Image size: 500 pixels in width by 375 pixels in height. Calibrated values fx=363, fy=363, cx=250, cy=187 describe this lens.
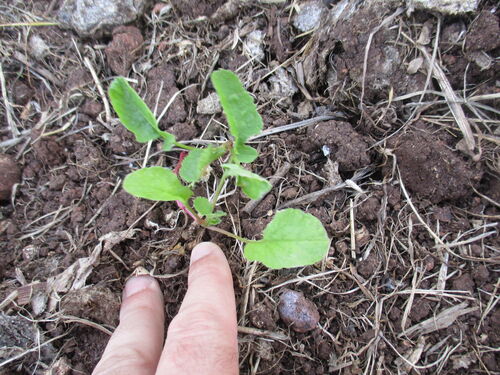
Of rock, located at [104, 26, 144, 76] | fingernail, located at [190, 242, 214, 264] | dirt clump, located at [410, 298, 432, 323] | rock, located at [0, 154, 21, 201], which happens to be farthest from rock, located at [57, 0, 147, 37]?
Result: dirt clump, located at [410, 298, 432, 323]

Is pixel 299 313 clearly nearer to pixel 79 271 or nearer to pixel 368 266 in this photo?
pixel 368 266

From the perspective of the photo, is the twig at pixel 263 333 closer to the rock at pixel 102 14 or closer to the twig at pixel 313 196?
the twig at pixel 313 196

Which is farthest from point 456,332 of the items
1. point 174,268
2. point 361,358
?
point 174,268

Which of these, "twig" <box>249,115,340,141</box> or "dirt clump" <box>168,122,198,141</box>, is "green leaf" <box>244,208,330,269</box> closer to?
"twig" <box>249,115,340,141</box>

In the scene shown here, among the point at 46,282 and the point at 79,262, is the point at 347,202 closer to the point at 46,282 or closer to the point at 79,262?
the point at 79,262

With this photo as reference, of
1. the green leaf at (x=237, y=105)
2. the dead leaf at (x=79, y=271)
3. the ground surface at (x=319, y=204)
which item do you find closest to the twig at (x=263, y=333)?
the ground surface at (x=319, y=204)

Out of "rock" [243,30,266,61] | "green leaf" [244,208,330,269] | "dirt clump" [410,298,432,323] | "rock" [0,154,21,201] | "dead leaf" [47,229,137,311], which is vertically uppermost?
"rock" [243,30,266,61]

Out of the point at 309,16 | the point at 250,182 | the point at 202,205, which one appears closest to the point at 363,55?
the point at 309,16
